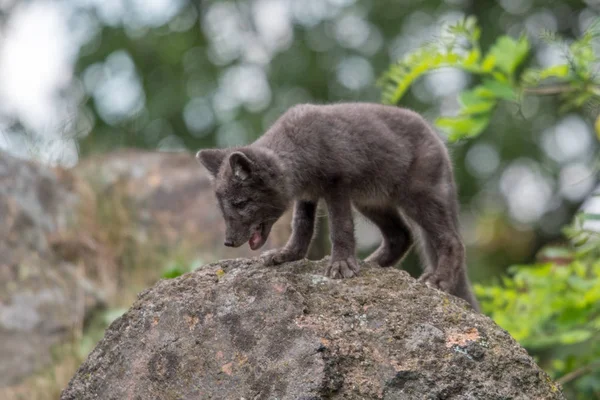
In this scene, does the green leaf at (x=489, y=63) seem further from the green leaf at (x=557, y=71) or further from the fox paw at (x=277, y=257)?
the fox paw at (x=277, y=257)

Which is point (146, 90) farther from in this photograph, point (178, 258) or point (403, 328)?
point (403, 328)

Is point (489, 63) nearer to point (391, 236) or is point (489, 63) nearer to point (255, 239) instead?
point (391, 236)

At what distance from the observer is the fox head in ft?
16.4

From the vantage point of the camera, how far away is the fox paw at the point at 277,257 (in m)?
4.91

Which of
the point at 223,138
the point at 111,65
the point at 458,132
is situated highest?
the point at 458,132

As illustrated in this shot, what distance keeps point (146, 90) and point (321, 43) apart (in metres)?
3.68

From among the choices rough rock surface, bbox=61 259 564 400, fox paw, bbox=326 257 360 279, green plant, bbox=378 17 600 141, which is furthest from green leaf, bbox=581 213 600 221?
fox paw, bbox=326 257 360 279

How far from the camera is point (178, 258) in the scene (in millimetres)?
9266

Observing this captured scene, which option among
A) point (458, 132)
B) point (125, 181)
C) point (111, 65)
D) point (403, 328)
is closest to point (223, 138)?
point (111, 65)

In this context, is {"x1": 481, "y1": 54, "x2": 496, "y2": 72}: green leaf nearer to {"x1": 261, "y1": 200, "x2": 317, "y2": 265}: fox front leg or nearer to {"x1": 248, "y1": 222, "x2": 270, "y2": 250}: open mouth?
{"x1": 261, "y1": 200, "x2": 317, "y2": 265}: fox front leg

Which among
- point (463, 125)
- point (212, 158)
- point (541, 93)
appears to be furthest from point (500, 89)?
point (212, 158)

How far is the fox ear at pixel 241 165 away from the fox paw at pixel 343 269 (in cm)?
76

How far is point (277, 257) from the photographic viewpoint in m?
4.99

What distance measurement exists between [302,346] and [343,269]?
0.85 meters
